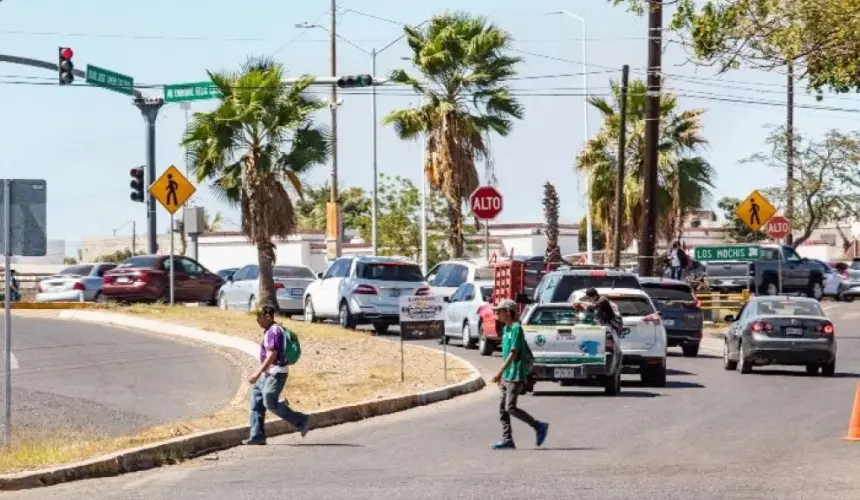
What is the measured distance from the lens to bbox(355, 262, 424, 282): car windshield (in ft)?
132

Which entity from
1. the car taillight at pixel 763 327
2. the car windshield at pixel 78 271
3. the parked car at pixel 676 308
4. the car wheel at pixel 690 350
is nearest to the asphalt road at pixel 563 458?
the car taillight at pixel 763 327

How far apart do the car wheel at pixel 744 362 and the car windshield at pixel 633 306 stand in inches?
96.6

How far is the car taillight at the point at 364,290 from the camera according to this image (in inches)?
1567

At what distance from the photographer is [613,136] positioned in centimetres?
5756

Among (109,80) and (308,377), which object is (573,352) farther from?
(109,80)

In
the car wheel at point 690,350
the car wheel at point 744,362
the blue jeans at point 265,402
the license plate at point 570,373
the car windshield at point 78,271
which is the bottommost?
the car wheel at point 690,350

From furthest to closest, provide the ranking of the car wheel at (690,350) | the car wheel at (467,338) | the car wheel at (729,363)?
1. the car wheel at (690,350)
2. the car wheel at (467,338)
3. the car wheel at (729,363)

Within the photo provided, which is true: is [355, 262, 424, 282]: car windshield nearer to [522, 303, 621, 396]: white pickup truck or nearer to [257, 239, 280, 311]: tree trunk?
[257, 239, 280, 311]: tree trunk

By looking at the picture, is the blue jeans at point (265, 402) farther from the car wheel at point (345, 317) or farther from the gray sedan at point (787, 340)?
the car wheel at point (345, 317)

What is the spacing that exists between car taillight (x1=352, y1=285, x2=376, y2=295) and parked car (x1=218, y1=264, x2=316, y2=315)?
5603mm

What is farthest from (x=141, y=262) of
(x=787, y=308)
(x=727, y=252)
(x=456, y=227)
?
(x=787, y=308)

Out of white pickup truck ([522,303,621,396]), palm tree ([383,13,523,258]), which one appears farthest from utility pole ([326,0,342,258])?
white pickup truck ([522,303,621,396])

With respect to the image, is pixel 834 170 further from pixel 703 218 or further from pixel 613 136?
pixel 703 218

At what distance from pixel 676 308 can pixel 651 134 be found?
6.23 meters
